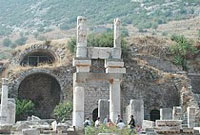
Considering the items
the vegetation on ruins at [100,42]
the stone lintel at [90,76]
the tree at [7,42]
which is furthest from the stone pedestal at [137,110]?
the tree at [7,42]

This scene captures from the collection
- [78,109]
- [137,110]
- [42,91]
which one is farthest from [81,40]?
[42,91]

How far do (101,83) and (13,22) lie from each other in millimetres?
75059

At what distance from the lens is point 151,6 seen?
350 ft

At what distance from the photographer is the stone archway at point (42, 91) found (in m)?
44.1

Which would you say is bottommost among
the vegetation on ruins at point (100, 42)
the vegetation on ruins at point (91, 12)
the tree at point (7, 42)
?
the vegetation on ruins at point (100, 42)

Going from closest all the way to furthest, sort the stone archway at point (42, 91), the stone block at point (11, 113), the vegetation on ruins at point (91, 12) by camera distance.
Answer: the stone block at point (11, 113) < the stone archway at point (42, 91) < the vegetation on ruins at point (91, 12)

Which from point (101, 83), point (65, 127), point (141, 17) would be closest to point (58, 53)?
point (101, 83)

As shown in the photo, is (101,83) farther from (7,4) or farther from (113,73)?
(7,4)

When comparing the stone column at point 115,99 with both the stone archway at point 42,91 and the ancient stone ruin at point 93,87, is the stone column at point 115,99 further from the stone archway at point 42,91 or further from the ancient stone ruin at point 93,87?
the stone archway at point 42,91

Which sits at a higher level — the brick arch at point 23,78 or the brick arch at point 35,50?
the brick arch at point 35,50

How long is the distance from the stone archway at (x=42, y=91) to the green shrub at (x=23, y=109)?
13.3ft

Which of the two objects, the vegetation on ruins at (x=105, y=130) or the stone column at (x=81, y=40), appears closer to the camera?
the vegetation on ruins at (x=105, y=130)

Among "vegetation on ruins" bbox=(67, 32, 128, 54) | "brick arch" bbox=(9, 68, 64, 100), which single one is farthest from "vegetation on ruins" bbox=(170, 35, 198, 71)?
"brick arch" bbox=(9, 68, 64, 100)

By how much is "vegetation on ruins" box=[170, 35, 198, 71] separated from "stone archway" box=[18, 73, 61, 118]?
11.8m
